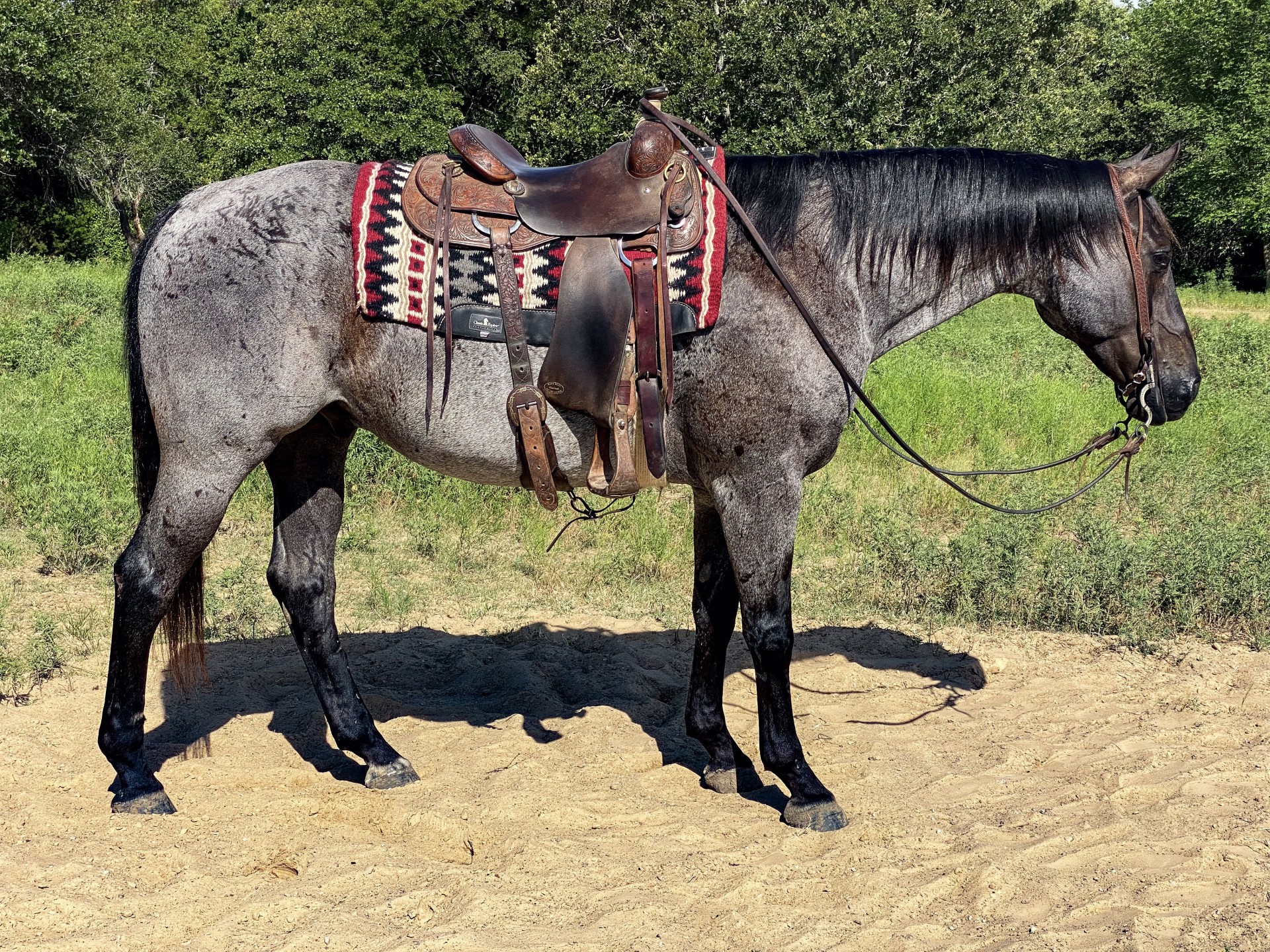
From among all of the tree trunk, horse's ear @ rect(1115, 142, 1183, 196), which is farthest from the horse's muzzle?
the tree trunk

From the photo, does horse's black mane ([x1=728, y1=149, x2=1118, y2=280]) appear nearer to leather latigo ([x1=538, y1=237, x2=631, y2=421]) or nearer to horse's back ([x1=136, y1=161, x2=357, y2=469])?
leather latigo ([x1=538, y1=237, x2=631, y2=421])

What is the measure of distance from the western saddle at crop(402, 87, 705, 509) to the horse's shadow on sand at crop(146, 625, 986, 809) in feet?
4.84

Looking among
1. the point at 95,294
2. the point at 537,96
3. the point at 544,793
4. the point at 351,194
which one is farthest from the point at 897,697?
the point at 537,96

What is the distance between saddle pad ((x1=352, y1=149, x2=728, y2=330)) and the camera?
11.2ft

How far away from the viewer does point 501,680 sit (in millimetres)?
4953

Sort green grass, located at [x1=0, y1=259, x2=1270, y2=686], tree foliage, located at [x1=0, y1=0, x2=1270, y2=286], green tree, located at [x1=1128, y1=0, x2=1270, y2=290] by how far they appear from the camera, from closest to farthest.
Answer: green grass, located at [x1=0, y1=259, x2=1270, y2=686] → tree foliage, located at [x1=0, y1=0, x2=1270, y2=286] → green tree, located at [x1=1128, y1=0, x2=1270, y2=290]

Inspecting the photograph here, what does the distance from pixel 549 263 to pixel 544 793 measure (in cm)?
182

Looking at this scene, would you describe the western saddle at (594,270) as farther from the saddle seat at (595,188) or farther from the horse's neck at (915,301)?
the horse's neck at (915,301)

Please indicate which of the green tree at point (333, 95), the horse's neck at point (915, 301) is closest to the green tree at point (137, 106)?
the green tree at point (333, 95)

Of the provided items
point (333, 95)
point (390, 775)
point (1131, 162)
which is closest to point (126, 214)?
point (333, 95)

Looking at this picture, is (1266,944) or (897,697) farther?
(897,697)

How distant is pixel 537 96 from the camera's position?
72.2 ft

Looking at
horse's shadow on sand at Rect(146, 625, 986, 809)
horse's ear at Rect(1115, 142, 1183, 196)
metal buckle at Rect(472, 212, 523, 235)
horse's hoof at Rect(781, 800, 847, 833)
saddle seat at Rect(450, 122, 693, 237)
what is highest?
horse's ear at Rect(1115, 142, 1183, 196)

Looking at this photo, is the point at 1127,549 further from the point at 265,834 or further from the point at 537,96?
the point at 537,96
